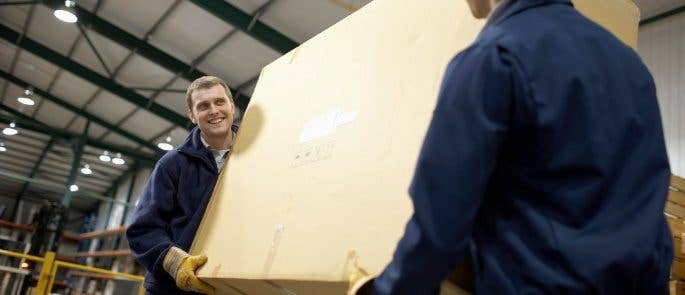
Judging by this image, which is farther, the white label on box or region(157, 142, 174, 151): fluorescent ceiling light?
region(157, 142, 174, 151): fluorescent ceiling light

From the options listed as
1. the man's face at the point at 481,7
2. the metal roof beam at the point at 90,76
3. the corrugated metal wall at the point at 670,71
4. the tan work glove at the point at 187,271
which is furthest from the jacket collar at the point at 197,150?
the metal roof beam at the point at 90,76

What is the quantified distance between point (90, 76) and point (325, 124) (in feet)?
38.7

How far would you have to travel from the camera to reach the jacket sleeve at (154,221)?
7.90 feet

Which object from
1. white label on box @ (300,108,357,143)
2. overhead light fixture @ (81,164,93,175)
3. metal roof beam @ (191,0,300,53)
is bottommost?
overhead light fixture @ (81,164,93,175)

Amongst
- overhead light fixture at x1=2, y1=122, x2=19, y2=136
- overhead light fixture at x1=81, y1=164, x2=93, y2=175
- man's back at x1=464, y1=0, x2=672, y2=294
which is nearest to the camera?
man's back at x1=464, y1=0, x2=672, y2=294

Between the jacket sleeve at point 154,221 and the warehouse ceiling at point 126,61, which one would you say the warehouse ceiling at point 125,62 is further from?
the jacket sleeve at point 154,221

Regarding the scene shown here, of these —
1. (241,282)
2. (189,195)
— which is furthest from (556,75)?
(189,195)

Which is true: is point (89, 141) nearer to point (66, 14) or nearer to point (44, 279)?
point (66, 14)

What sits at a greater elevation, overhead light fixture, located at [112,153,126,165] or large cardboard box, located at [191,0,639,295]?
large cardboard box, located at [191,0,639,295]

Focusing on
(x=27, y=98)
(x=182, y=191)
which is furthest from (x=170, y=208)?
(x=27, y=98)

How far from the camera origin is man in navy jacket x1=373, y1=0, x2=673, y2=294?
928 mm

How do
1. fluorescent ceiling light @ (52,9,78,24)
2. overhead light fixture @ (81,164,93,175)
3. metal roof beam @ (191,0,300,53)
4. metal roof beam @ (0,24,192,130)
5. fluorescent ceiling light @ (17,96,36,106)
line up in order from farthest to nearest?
overhead light fixture @ (81,164,93,175), fluorescent ceiling light @ (17,96,36,106), metal roof beam @ (0,24,192,130), fluorescent ceiling light @ (52,9,78,24), metal roof beam @ (191,0,300,53)

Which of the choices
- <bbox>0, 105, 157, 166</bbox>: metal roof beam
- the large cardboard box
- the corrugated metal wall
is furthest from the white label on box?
<bbox>0, 105, 157, 166</bbox>: metal roof beam

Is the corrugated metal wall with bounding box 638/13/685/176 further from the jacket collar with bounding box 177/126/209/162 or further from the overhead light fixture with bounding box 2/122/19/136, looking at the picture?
the overhead light fixture with bounding box 2/122/19/136
